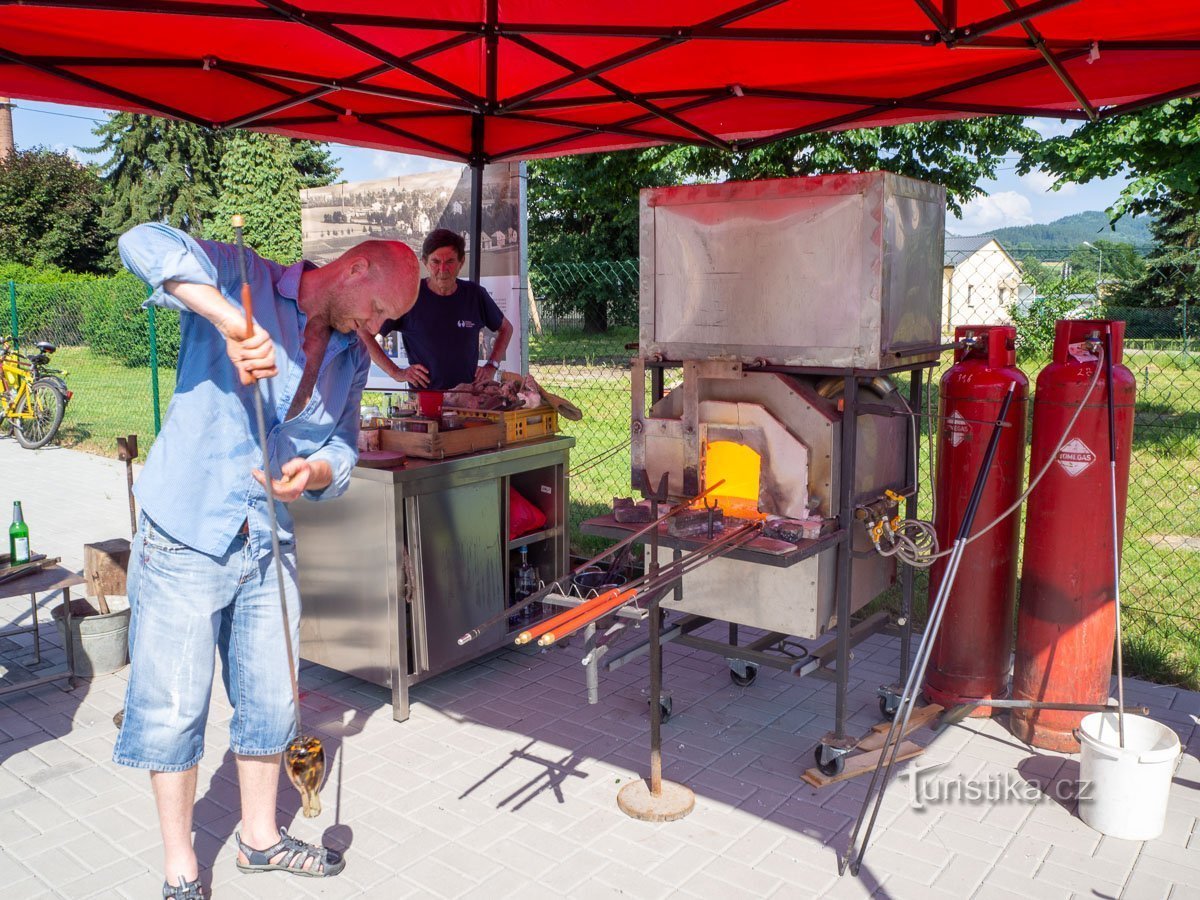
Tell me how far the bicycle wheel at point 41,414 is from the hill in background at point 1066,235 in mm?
11174

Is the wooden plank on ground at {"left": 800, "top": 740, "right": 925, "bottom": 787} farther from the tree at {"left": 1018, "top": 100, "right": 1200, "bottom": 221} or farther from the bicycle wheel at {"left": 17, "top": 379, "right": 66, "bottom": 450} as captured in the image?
the bicycle wheel at {"left": 17, "top": 379, "right": 66, "bottom": 450}

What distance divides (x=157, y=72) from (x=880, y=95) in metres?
3.47

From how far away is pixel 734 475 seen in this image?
3914mm

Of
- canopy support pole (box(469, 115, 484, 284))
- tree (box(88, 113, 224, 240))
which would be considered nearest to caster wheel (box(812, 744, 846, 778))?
canopy support pole (box(469, 115, 484, 284))

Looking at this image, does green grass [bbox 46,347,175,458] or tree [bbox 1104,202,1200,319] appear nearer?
green grass [bbox 46,347,175,458]

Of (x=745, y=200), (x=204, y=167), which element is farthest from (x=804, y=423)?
(x=204, y=167)

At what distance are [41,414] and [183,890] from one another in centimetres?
1121

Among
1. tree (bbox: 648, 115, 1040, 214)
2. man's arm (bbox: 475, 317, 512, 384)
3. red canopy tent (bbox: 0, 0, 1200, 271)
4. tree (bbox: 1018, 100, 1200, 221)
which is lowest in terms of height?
man's arm (bbox: 475, 317, 512, 384)

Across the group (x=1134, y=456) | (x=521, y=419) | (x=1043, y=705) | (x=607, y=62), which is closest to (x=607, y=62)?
(x=607, y=62)

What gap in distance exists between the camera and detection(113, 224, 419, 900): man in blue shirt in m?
2.71

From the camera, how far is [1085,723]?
365cm

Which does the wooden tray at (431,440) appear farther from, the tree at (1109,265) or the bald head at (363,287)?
the tree at (1109,265)

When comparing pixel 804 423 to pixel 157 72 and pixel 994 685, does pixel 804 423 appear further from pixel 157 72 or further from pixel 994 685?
pixel 157 72

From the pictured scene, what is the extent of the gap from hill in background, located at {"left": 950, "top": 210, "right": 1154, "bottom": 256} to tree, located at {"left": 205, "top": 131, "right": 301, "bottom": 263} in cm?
1979
